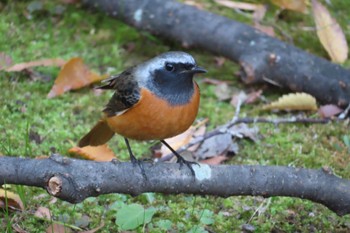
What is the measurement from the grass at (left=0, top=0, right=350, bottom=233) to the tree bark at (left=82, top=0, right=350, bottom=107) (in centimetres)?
26

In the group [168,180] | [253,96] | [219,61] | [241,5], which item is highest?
[168,180]

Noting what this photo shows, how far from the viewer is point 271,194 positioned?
13.1ft

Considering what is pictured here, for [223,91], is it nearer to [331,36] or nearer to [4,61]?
[331,36]

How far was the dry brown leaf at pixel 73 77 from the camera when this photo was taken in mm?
5996

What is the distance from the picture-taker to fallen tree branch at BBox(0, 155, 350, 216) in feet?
11.4

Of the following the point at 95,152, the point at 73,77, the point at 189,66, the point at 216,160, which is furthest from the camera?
the point at 73,77

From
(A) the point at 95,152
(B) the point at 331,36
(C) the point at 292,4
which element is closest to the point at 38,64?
(A) the point at 95,152

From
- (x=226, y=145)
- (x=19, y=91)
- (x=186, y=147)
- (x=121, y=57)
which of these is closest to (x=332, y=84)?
(x=226, y=145)

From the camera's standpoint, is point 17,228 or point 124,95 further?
point 124,95

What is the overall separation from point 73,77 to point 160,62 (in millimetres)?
2005

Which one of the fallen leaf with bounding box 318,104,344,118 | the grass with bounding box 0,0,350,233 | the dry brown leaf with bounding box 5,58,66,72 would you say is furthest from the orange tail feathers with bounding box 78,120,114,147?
the fallen leaf with bounding box 318,104,344,118

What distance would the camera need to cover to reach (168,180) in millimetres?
3857

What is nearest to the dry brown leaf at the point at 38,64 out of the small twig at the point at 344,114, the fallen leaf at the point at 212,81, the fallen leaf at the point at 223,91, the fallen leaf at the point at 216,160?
the fallen leaf at the point at 212,81

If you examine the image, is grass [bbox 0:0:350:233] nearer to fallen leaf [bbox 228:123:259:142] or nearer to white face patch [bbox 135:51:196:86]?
fallen leaf [bbox 228:123:259:142]
